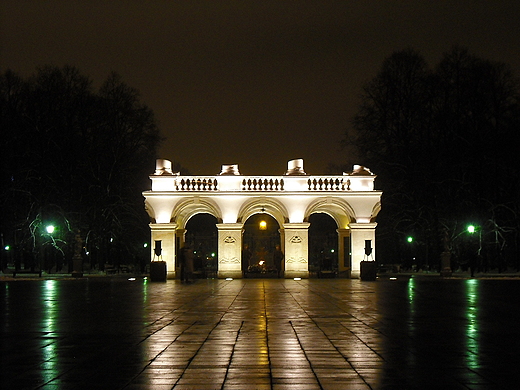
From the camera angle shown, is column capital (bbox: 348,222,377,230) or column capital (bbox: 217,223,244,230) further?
column capital (bbox: 217,223,244,230)

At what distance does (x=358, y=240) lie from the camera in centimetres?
3847

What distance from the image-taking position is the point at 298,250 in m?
38.5

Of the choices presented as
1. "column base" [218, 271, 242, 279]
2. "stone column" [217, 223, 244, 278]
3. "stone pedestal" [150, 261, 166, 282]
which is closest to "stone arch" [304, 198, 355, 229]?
"stone column" [217, 223, 244, 278]

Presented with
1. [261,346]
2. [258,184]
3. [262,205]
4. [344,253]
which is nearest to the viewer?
[261,346]

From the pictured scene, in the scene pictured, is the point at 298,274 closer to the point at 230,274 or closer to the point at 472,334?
the point at 230,274

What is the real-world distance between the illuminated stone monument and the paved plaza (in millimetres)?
18737

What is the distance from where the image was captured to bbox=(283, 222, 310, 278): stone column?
126ft

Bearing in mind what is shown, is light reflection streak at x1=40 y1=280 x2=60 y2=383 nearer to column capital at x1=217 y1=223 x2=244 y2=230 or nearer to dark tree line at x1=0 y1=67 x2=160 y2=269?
column capital at x1=217 y1=223 x2=244 y2=230

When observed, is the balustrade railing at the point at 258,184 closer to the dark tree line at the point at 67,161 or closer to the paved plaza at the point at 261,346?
the dark tree line at the point at 67,161

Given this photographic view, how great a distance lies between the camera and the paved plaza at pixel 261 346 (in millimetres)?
8398

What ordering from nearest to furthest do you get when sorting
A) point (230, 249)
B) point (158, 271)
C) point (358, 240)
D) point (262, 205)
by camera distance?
point (158, 271)
point (358, 240)
point (230, 249)
point (262, 205)

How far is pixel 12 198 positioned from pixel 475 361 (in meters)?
38.2

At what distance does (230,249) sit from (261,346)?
27608 millimetres

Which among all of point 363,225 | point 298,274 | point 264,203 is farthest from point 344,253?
point 264,203
